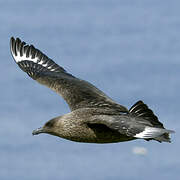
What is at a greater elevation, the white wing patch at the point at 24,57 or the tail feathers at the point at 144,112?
the white wing patch at the point at 24,57

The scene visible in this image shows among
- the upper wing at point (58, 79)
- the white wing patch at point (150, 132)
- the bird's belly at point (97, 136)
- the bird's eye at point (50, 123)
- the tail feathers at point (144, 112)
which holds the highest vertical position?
the upper wing at point (58, 79)

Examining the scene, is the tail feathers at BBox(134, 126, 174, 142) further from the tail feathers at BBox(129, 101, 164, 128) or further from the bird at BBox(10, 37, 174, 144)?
the tail feathers at BBox(129, 101, 164, 128)

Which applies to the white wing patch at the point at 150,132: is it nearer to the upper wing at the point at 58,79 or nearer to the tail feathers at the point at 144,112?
the tail feathers at the point at 144,112

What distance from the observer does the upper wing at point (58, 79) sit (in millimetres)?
13442

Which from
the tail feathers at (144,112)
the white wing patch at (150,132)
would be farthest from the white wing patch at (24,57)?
the white wing patch at (150,132)

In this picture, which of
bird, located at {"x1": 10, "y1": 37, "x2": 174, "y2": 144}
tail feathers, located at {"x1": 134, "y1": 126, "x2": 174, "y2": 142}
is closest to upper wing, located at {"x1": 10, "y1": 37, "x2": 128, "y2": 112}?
bird, located at {"x1": 10, "y1": 37, "x2": 174, "y2": 144}

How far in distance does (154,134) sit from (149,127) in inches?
14.6

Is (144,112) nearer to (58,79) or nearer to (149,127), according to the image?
(149,127)

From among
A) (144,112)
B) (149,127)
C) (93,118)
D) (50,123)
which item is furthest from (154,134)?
(50,123)

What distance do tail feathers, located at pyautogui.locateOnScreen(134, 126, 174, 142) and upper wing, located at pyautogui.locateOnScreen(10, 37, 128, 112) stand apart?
4.48 feet

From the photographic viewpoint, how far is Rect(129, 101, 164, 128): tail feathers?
12.3 meters

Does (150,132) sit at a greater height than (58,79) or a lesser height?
lesser

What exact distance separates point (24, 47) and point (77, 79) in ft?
6.80

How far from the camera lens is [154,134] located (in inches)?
437
